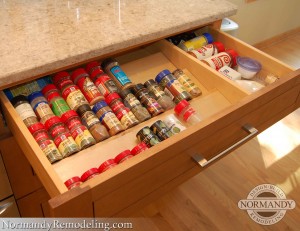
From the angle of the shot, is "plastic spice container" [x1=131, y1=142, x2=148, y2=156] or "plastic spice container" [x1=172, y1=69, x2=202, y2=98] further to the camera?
"plastic spice container" [x1=172, y1=69, x2=202, y2=98]

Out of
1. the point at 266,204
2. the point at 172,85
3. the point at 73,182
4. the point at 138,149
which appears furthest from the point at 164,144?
the point at 266,204

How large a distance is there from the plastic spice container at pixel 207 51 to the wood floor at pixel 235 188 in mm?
718

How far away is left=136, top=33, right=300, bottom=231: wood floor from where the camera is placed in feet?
4.41

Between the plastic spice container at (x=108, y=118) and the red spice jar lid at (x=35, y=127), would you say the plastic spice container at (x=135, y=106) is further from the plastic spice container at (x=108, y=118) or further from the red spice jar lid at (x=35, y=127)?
Answer: the red spice jar lid at (x=35, y=127)

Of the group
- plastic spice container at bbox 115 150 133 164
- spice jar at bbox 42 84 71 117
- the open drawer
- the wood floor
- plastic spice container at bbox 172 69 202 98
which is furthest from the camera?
the wood floor

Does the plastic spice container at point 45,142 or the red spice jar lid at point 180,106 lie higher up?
the plastic spice container at point 45,142

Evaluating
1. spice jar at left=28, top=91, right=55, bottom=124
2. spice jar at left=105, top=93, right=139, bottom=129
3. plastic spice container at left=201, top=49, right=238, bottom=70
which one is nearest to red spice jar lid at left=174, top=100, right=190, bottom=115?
spice jar at left=105, top=93, right=139, bottom=129

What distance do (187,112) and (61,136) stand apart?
32 cm

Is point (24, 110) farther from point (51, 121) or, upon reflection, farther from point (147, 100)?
point (147, 100)

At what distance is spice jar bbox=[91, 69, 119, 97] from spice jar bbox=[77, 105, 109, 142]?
82 mm

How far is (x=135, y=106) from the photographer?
0.83 m

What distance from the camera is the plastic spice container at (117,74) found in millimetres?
882

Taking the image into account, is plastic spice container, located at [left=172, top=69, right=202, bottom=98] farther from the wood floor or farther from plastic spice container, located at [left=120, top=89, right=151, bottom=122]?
the wood floor

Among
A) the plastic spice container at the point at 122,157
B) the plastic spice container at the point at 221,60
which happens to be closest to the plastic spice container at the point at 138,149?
the plastic spice container at the point at 122,157
